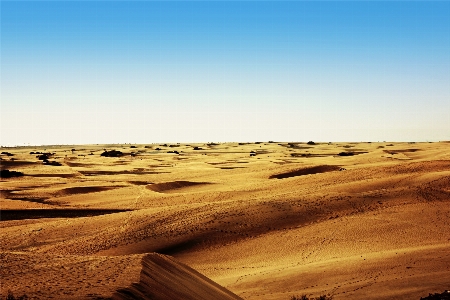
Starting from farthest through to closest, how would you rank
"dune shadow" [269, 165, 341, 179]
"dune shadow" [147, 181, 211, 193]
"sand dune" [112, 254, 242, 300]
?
"dune shadow" [269, 165, 341, 179] → "dune shadow" [147, 181, 211, 193] → "sand dune" [112, 254, 242, 300]

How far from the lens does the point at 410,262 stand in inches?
437

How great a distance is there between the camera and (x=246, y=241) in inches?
570

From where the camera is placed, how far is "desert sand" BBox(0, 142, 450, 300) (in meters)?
7.15

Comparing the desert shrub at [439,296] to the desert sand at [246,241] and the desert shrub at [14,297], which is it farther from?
the desert shrub at [14,297]

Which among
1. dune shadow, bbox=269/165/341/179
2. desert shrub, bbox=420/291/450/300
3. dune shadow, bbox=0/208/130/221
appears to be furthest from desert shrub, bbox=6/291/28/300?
dune shadow, bbox=269/165/341/179

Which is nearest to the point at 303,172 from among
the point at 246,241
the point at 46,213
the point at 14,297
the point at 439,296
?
the point at 46,213

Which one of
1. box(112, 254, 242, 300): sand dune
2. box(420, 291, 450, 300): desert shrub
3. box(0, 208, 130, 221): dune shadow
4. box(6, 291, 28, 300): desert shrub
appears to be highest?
box(6, 291, 28, 300): desert shrub

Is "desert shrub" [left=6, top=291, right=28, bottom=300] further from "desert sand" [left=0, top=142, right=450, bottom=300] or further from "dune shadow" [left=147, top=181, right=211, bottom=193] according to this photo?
"dune shadow" [left=147, top=181, right=211, bottom=193]

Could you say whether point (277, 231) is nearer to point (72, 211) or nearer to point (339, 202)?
point (339, 202)

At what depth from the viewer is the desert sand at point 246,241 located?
7148 mm

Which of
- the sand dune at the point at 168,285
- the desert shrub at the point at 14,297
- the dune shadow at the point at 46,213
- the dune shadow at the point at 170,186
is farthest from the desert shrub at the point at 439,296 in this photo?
the dune shadow at the point at 170,186

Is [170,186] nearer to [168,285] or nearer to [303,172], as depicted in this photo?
[303,172]

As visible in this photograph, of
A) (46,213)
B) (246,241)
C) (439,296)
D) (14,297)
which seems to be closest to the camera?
(14,297)

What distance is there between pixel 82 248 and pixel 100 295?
9.39 meters
